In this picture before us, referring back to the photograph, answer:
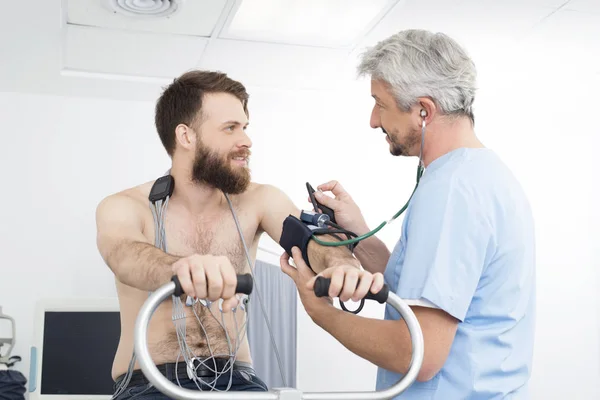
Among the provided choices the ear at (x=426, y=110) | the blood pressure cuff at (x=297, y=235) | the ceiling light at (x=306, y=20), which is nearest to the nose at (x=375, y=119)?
the ear at (x=426, y=110)

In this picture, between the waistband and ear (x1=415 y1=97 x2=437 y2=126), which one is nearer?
ear (x1=415 y1=97 x2=437 y2=126)

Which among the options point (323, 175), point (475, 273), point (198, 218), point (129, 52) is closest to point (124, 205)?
point (198, 218)

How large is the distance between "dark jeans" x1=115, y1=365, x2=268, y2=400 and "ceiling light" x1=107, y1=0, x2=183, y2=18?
70.3 inches

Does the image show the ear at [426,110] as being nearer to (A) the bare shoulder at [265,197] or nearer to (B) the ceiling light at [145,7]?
(A) the bare shoulder at [265,197]

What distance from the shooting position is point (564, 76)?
14.2ft

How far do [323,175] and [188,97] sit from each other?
2.49 m

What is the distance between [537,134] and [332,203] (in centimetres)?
325

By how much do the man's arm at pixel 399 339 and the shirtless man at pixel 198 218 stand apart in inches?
12.0

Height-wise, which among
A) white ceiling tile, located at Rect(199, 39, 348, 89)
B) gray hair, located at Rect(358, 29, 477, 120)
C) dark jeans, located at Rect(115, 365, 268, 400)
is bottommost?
dark jeans, located at Rect(115, 365, 268, 400)

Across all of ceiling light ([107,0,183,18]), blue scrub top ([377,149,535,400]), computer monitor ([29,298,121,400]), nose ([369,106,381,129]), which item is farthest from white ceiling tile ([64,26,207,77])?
blue scrub top ([377,149,535,400])

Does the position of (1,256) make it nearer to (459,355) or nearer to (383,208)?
(383,208)

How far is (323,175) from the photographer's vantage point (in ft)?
15.3

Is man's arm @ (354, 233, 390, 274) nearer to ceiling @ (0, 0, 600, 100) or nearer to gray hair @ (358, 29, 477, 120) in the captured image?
gray hair @ (358, 29, 477, 120)

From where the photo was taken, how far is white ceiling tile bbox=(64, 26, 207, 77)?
11.4 feet
